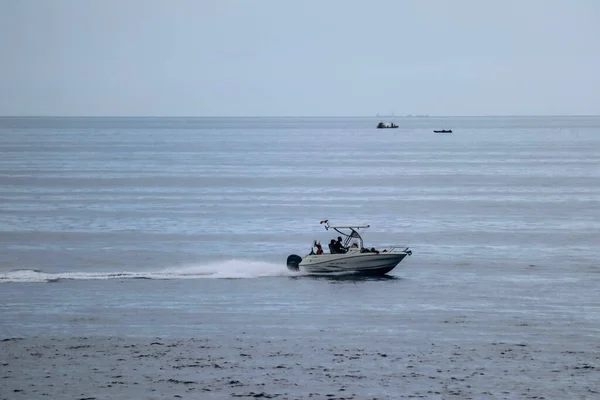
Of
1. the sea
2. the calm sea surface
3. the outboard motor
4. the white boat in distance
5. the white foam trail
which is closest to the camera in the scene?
the sea

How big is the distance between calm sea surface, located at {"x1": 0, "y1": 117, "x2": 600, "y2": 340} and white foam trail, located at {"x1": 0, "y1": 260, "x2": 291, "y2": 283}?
0.47ft

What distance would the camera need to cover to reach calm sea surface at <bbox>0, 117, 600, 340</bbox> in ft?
142

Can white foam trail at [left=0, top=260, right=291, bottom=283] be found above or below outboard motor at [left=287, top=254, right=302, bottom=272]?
below

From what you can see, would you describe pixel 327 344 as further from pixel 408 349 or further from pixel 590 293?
pixel 590 293

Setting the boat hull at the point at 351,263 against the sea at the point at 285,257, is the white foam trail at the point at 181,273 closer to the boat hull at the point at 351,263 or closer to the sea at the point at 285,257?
the sea at the point at 285,257

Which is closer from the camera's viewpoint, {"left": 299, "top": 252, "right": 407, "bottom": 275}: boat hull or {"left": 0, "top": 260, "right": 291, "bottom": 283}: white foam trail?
{"left": 0, "top": 260, "right": 291, "bottom": 283}: white foam trail

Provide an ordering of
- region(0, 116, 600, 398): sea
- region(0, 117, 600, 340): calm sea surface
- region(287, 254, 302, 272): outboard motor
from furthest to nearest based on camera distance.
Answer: region(287, 254, 302, 272): outboard motor
region(0, 117, 600, 340): calm sea surface
region(0, 116, 600, 398): sea

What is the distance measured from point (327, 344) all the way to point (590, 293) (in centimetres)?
1648

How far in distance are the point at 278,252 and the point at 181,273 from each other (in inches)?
416

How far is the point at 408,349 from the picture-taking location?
37.7 m

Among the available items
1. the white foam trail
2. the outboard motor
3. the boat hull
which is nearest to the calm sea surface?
the white foam trail

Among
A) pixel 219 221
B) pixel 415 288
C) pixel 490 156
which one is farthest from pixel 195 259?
pixel 490 156

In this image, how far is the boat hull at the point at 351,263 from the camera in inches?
2120

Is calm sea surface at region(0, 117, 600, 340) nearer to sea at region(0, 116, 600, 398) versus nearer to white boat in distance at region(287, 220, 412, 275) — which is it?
sea at region(0, 116, 600, 398)
